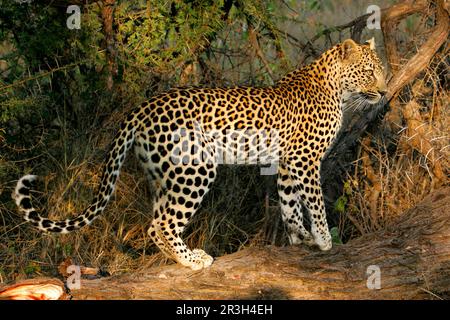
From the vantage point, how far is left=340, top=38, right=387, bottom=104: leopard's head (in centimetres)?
→ 916

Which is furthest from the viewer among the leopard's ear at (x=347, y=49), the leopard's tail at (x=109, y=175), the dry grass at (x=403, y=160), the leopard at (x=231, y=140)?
the dry grass at (x=403, y=160)

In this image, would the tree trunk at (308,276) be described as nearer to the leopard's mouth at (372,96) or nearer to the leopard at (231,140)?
the leopard at (231,140)

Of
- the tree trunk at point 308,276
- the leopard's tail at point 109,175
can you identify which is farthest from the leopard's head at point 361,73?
the leopard's tail at point 109,175

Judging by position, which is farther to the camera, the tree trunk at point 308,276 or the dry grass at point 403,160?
the dry grass at point 403,160

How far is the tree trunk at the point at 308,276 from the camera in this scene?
725 cm

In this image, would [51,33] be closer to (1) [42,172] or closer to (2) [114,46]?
(2) [114,46]

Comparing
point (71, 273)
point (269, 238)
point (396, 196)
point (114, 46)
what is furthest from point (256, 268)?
point (114, 46)

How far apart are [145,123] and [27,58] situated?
7.95 feet

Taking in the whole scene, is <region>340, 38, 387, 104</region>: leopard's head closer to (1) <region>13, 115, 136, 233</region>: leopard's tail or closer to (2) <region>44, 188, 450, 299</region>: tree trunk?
(2) <region>44, 188, 450, 299</region>: tree trunk

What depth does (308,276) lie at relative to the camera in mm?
7543

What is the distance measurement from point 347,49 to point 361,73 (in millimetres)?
294

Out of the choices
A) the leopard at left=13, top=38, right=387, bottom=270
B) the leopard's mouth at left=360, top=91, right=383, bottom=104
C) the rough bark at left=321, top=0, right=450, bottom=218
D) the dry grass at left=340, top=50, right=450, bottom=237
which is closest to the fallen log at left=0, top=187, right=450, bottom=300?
the leopard at left=13, top=38, right=387, bottom=270

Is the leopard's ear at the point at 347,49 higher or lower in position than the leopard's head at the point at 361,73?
higher

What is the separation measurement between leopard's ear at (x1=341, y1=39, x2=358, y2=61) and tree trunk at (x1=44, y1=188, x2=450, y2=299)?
2062 mm
